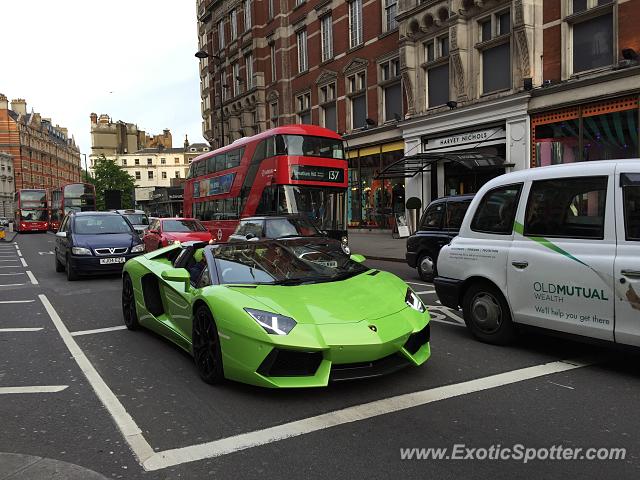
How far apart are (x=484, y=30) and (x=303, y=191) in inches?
403

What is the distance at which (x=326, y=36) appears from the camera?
29828 mm

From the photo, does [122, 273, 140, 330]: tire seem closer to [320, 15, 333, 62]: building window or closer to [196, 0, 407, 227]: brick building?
[196, 0, 407, 227]: brick building

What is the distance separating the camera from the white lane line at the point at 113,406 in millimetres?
3301

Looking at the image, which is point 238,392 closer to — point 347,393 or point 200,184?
point 347,393

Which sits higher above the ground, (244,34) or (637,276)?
(244,34)

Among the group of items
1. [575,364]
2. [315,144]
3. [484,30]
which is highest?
[484,30]

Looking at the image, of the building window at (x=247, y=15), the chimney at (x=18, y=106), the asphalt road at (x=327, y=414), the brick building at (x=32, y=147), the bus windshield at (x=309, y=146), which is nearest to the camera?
the asphalt road at (x=327, y=414)

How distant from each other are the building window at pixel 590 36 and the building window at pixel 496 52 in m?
2.53

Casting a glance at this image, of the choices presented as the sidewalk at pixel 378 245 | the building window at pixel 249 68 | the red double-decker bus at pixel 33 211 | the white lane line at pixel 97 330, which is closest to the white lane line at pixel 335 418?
the white lane line at pixel 97 330

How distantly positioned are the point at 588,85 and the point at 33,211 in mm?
44824

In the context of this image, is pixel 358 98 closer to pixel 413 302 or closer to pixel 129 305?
pixel 129 305

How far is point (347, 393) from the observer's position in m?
4.09

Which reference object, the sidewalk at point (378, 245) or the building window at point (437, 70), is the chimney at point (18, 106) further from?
the building window at point (437, 70)

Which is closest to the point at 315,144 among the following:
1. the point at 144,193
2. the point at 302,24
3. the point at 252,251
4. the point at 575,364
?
the point at 252,251
